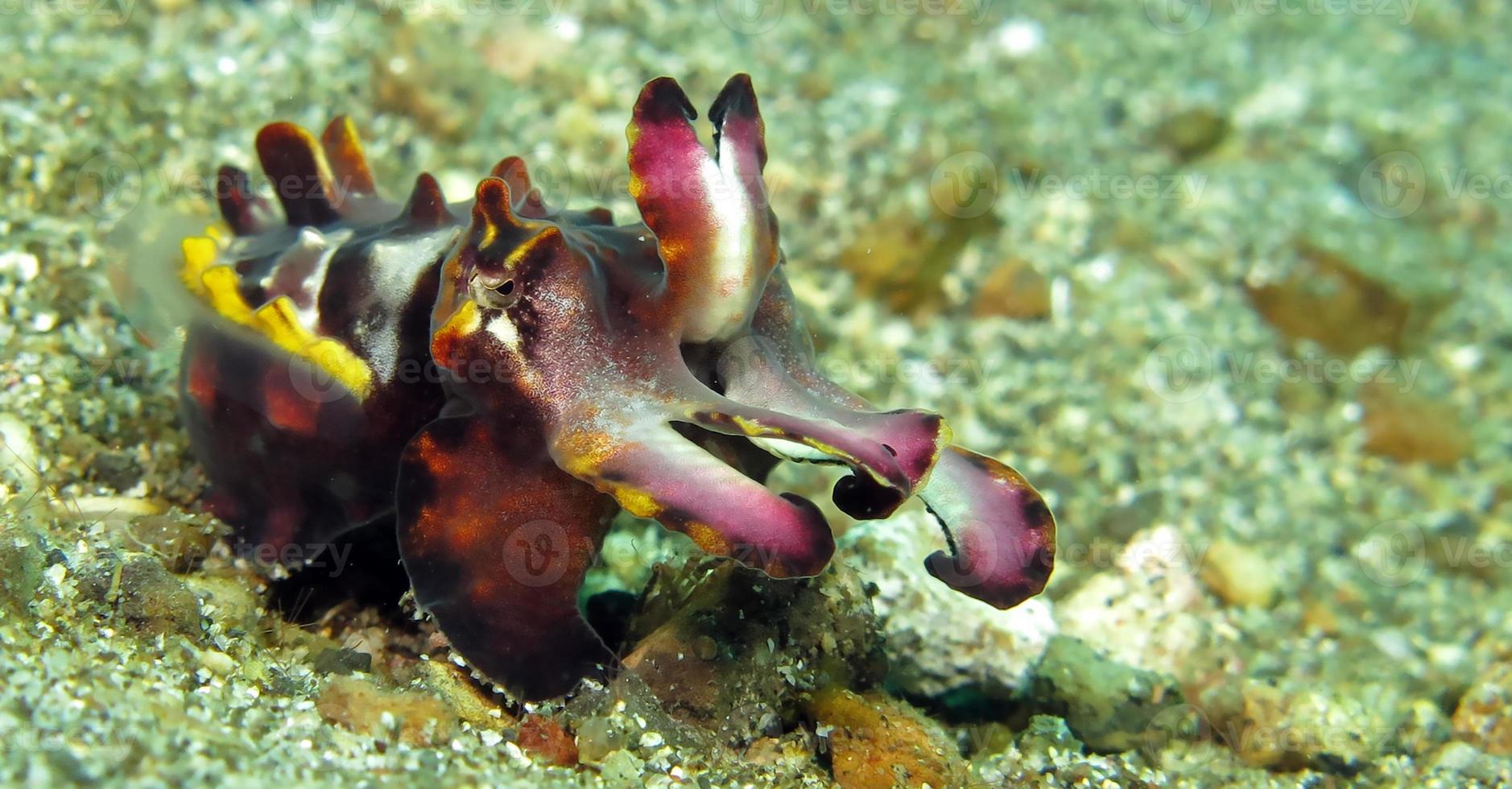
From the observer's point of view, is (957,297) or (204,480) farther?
(957,297)

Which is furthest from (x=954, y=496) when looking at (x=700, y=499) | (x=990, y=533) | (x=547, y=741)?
(x=547, y=741)

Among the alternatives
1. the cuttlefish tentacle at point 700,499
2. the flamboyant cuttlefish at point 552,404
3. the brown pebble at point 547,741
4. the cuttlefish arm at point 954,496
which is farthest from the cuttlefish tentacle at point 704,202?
the brown pebble at point 547,741

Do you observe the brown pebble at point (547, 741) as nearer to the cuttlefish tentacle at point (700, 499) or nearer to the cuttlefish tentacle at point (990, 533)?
the cuttlefish tentacle at point (700, 499)

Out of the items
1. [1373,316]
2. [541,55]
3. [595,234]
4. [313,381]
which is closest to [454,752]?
[313,381]

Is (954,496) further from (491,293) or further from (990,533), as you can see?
(491,293)

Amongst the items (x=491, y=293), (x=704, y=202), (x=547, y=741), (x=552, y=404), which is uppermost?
(x=704, y=202)

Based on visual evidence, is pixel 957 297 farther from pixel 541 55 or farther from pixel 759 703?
pixel 759 703

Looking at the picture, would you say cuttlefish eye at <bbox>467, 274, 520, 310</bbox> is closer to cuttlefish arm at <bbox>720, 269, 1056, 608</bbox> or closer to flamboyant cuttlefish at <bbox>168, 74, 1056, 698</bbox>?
flamboyant cuttlefish at <bbox>168, 74, 1056, 698</bbox>

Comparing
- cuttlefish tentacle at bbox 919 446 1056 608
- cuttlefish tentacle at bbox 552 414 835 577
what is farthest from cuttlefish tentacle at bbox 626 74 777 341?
cuttlefish tentacle at bbox 919 446 1056 608
